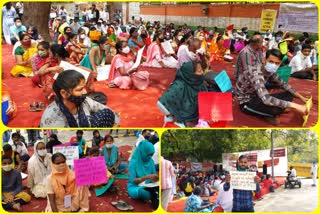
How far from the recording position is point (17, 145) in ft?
16.6

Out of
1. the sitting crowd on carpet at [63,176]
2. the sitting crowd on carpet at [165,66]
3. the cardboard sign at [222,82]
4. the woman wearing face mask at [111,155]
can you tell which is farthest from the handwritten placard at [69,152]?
the cardboard sign at [222,82]

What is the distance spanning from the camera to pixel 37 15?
332 inches

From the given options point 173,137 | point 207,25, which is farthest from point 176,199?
point 207,25

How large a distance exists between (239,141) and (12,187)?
309 cm

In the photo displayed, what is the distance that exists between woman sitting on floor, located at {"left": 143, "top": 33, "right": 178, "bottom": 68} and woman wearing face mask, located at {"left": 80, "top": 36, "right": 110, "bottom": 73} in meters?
1.40

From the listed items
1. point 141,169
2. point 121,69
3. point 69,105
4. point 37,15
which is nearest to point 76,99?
point 69,105

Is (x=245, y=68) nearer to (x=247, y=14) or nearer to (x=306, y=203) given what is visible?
(x=306, y=203)

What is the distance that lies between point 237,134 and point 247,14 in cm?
995

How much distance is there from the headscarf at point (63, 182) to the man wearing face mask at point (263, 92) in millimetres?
2395

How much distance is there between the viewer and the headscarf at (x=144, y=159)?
3971 mm

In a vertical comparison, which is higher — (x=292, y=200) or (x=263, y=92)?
(x=263, y=92)

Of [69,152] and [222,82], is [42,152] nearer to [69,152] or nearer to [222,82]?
[69,152]

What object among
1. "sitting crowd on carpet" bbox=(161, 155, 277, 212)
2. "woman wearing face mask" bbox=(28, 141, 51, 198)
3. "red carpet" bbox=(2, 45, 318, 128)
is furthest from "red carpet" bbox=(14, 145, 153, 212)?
"red carpet" bbox=(2, 45, 318, 128)

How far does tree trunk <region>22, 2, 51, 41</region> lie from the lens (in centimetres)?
839
